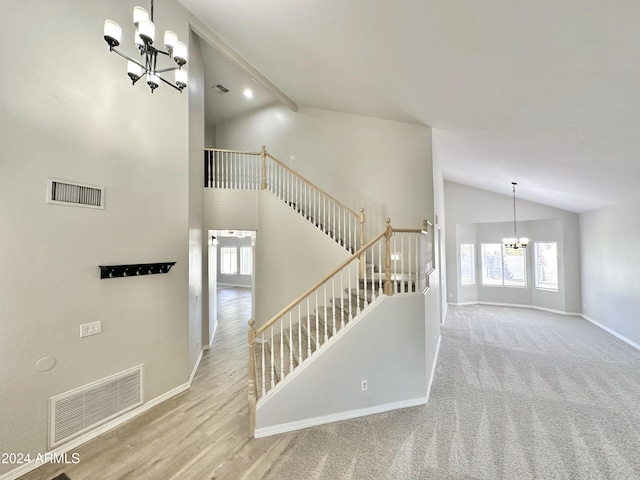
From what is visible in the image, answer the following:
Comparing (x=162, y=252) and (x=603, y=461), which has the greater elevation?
(x=162, y=252)

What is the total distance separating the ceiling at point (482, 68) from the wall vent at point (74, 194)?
291 cm

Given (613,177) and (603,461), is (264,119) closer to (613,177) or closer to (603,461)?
(613,177)

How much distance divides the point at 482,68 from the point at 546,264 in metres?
9.25

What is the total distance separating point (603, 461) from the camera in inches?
109

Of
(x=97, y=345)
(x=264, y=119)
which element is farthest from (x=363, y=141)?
(x=97, y=345)

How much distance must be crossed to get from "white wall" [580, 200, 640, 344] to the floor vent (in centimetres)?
920

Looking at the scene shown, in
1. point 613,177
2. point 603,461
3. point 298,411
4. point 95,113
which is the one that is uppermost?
point 95,113

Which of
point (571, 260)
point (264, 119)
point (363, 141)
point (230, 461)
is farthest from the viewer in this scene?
point (571, 260)

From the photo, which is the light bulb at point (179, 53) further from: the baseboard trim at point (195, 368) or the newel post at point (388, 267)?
the baseboard trim at point (195, 368)

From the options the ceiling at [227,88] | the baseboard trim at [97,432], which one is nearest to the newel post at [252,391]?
the baseboard trim at [97,432]

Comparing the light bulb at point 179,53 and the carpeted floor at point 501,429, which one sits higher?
the light bulb at point 179,53

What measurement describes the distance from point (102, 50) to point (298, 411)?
15.7 ft

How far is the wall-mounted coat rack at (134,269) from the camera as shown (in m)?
3.14

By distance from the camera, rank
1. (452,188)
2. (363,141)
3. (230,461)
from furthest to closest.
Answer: (452,188)
(363,141)
(230,461)
